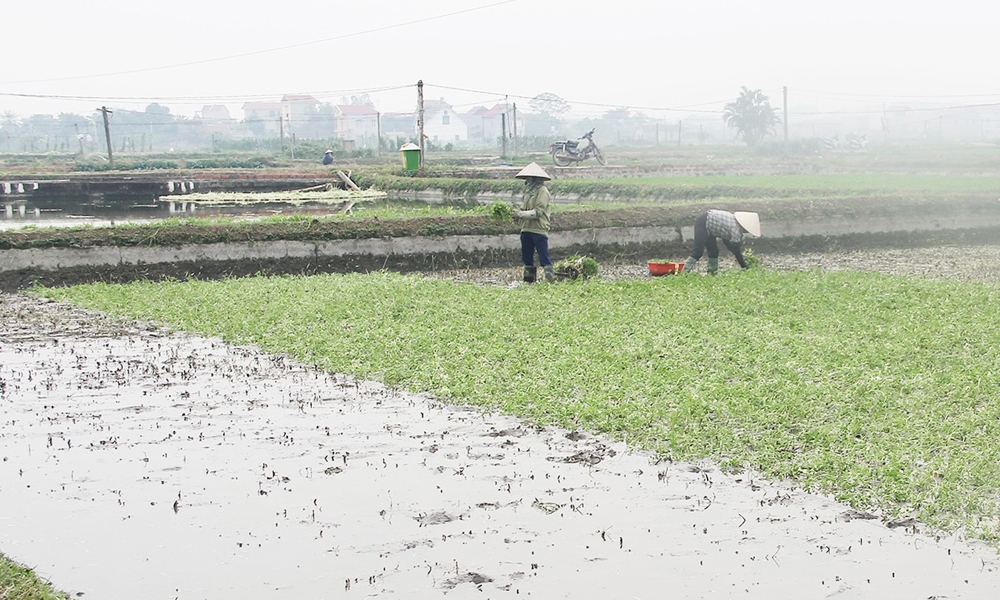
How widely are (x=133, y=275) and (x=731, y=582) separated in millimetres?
12417

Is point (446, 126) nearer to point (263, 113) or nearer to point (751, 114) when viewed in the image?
point (263, 113)

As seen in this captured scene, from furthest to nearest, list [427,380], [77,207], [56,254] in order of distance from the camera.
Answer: [77,207], [56,254], [427,380]

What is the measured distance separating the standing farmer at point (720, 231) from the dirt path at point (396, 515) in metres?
7.13

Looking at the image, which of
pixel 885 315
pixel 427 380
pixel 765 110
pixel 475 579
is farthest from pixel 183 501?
pixel 765 110

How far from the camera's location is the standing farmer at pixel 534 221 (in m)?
14.2

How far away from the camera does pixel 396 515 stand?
5.50 metres

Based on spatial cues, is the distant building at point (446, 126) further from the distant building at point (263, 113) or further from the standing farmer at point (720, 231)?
the standing farmer at point (720, 231)

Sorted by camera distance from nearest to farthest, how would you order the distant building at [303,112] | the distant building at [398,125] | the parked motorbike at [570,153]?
the parked motorbike at [570,153] → the distant building at [303,112] → the distant building at [398,125]

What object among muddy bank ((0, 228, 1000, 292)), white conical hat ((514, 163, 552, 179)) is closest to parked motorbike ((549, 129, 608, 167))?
muddy bank ((0, 228, 1000, 292))

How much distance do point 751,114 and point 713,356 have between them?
66177mm

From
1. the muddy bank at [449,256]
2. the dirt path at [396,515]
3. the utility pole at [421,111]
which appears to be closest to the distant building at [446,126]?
the utility pole at [421,111]

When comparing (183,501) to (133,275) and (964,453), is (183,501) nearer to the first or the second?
(964,453)

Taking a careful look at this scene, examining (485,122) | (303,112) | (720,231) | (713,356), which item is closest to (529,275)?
(720,231)

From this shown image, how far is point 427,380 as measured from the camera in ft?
27.5
